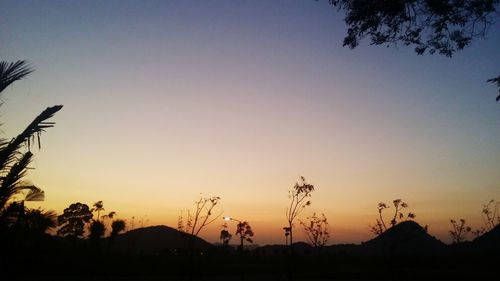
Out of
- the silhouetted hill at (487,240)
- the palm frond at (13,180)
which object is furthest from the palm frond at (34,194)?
the silhouetted hill at (487,240)

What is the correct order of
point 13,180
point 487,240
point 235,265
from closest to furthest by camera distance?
point 13,180
point 235,265
point 487,240

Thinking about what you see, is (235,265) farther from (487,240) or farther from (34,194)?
(487,240)

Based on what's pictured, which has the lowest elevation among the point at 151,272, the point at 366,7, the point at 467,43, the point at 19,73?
the point at 151,272

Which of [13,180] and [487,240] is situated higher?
[487,240]

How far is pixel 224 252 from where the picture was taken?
46.7 m

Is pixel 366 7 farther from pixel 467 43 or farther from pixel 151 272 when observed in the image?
pixel 151 272

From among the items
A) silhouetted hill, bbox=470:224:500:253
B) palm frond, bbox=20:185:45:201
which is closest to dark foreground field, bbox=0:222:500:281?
palm frond, bbox=20:185:45:201

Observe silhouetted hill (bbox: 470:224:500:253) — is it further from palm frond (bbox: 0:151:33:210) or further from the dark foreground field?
palm frond (bbox: 0:151:33:210)

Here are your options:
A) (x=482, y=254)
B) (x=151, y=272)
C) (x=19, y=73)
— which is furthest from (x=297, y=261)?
(x=19, y=73)

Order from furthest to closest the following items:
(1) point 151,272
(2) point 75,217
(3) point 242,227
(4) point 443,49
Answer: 1. (3) point 242,227
2. (2) point 75,217
3. (1) point 151,272
4. (4) point 443,49

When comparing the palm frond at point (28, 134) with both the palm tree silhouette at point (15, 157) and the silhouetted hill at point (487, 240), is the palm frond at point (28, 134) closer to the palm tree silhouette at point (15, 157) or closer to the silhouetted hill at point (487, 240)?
the palm tree silhouette at point (15, 157)

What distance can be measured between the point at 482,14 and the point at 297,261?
3422cm

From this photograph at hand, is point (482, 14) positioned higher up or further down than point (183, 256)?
higher up

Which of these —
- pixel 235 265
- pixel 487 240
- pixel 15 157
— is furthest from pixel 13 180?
pixel 487 240
